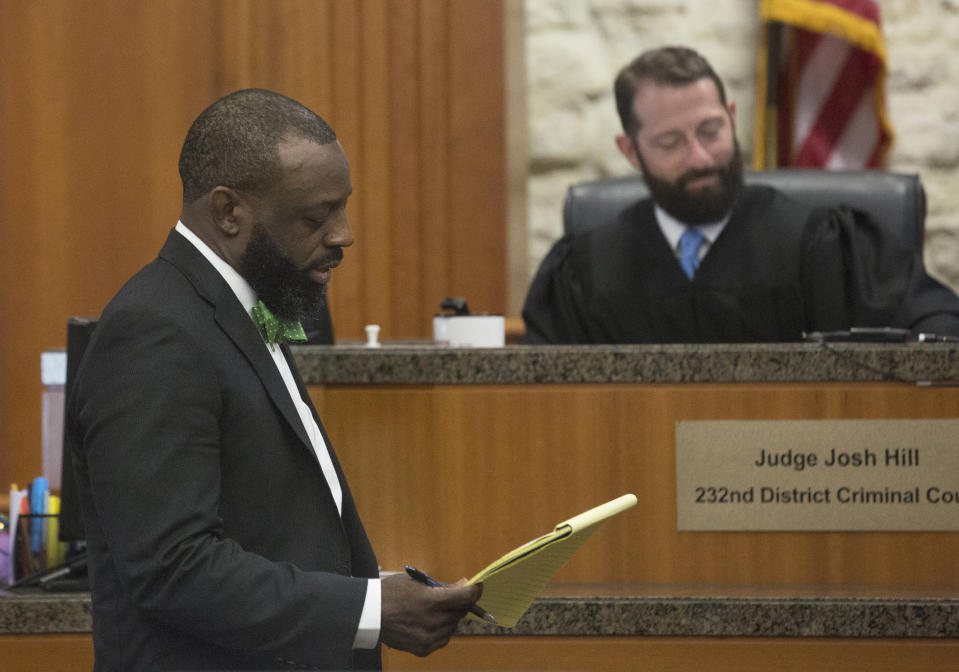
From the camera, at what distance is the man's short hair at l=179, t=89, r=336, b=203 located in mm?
1198

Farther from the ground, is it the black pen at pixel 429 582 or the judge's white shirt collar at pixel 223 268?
the judge's white shirt collar at pixel 223 268

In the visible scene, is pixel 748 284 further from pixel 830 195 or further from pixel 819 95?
pixel 819 95

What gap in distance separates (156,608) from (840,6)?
304 centimetres

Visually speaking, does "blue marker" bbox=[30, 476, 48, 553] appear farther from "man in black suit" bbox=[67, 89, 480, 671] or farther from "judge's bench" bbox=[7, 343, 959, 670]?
"man in black suit" bbox=[67, 89, 480, 671]

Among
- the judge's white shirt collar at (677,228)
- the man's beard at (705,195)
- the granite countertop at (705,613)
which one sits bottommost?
the granite countertop at (705,613)

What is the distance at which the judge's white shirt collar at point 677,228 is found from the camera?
2.91 m

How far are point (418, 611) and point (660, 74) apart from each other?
6.76ft

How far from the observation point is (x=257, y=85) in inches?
136

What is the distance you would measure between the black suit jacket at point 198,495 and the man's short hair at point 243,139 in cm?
9

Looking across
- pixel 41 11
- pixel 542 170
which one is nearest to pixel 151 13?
pixel 41 11

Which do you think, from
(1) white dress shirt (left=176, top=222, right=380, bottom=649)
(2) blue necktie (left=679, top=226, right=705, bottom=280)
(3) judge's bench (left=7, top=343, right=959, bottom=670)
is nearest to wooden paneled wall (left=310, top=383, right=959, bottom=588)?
(3) judge's bench (left=7, top=343, right=959, bottom=670)

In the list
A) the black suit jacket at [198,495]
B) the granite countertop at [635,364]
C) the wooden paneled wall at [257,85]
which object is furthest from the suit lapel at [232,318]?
the wooden paneled wall at [257,85]


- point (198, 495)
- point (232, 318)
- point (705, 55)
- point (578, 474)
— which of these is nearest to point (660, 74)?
point (705, 55)

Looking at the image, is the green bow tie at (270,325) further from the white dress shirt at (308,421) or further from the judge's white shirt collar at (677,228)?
the judge's white shirt collar at (677,228)
